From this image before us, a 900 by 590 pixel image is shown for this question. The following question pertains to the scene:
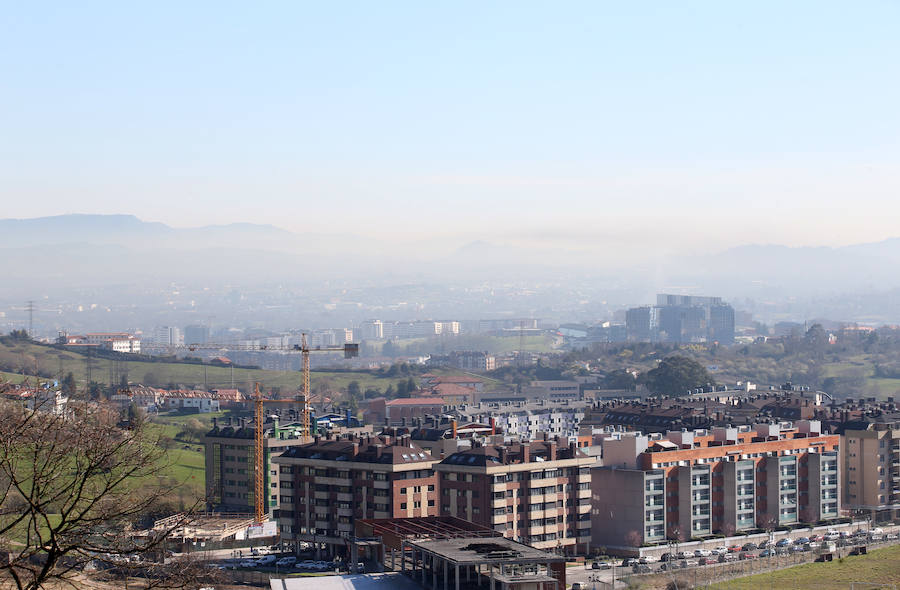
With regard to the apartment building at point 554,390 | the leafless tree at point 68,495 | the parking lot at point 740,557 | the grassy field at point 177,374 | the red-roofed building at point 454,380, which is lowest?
the parking lot at point 740,557

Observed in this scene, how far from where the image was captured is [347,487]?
26797 mm

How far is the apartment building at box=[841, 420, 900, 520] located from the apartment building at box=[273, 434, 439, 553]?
484 inches

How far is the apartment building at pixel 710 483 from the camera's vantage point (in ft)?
89.9

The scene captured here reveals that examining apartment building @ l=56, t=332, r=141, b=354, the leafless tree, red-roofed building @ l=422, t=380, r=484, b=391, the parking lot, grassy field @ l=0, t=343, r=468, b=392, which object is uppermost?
the leafless tree

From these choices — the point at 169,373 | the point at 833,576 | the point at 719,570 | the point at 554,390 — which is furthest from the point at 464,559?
the point at 169,373

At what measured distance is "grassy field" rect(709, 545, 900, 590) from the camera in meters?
22.7

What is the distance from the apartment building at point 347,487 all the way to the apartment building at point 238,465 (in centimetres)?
590

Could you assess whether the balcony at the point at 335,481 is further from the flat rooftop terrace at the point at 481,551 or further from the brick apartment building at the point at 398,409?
the brick apartment building at the point at 398,409

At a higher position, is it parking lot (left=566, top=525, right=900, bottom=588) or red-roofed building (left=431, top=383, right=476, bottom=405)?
red-roofed building (left=431, top=383, right=476, bottom=405)

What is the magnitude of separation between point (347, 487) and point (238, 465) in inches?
354

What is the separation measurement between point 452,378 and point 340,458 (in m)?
52.0

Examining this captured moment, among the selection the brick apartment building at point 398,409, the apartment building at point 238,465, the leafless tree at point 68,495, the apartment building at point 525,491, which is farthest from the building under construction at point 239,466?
the leafless tree at point 68,495

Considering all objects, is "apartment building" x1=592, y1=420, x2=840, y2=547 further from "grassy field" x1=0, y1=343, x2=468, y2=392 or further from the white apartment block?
the white apartment block

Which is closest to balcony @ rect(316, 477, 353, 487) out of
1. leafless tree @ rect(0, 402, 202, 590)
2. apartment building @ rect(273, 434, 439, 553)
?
apartment building @ rect(273, 434, 439, 553)
